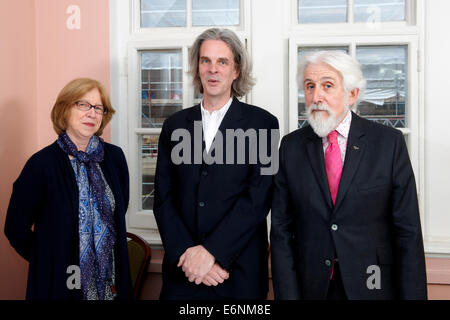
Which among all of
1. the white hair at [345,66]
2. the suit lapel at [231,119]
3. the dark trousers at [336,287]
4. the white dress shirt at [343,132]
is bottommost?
the dark trousers at [336,287]

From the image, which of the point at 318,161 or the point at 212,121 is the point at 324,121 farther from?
the point at 212,121

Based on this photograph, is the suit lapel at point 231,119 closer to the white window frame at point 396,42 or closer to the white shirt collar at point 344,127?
the white shirt collar at point 344,127

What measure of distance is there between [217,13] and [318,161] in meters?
1.47

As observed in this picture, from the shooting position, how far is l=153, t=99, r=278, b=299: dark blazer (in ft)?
5.51

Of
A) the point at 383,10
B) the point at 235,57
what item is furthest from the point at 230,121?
the point at 383,10

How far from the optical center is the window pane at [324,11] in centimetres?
252

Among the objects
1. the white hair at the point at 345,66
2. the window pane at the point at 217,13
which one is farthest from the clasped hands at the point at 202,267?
the window pane at the point at 217,13

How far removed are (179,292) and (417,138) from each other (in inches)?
65.2

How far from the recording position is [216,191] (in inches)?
68.1

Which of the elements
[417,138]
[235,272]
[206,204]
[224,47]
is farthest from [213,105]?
[417,138]

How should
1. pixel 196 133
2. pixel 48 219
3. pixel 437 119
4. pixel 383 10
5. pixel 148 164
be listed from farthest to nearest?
pixel 148 164
pixel 383 10
pixel 437 119
pixel 196 133
pixel 48 219

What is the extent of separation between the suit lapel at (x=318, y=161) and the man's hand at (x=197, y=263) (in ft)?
1.74

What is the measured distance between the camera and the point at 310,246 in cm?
155
